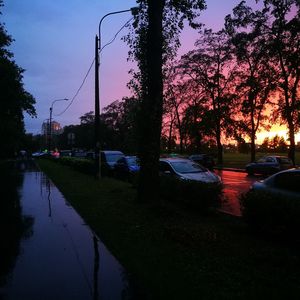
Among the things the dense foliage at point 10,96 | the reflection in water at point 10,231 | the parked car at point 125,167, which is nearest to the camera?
the reflection in water at point 10,231

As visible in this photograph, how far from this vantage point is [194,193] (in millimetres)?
11516

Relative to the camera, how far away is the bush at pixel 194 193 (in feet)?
36.4

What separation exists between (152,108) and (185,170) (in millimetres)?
5038

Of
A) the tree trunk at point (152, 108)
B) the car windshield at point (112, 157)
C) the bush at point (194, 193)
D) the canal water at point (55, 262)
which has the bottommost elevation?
the canal water at point (55, 262)

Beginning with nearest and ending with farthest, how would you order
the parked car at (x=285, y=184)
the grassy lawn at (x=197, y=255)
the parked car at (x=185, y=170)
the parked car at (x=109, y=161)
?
the grassy lawn at (x=197, y=255)
the parked car at (x=285, y=184)
the parked car at (x=185, y=170)
the parked car at (x=109, y=161)

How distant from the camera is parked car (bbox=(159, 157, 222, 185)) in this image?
52.0ft

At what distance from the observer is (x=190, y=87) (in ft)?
183

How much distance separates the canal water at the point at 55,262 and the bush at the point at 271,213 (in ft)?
9.32

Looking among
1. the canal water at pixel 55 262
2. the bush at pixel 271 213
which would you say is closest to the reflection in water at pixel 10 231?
the canal water at pixel 55 262

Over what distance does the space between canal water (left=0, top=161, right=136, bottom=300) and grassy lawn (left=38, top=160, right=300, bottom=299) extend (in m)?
0.29

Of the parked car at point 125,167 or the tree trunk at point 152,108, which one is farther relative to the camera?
the parked car at point 125,167

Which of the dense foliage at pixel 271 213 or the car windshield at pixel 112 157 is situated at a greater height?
the car windshield at pixel 112 157

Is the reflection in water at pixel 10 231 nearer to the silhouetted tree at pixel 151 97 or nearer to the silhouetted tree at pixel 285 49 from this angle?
the silhouetted tree at pixel 151 97

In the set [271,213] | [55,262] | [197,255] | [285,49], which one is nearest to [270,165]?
[285,49]
